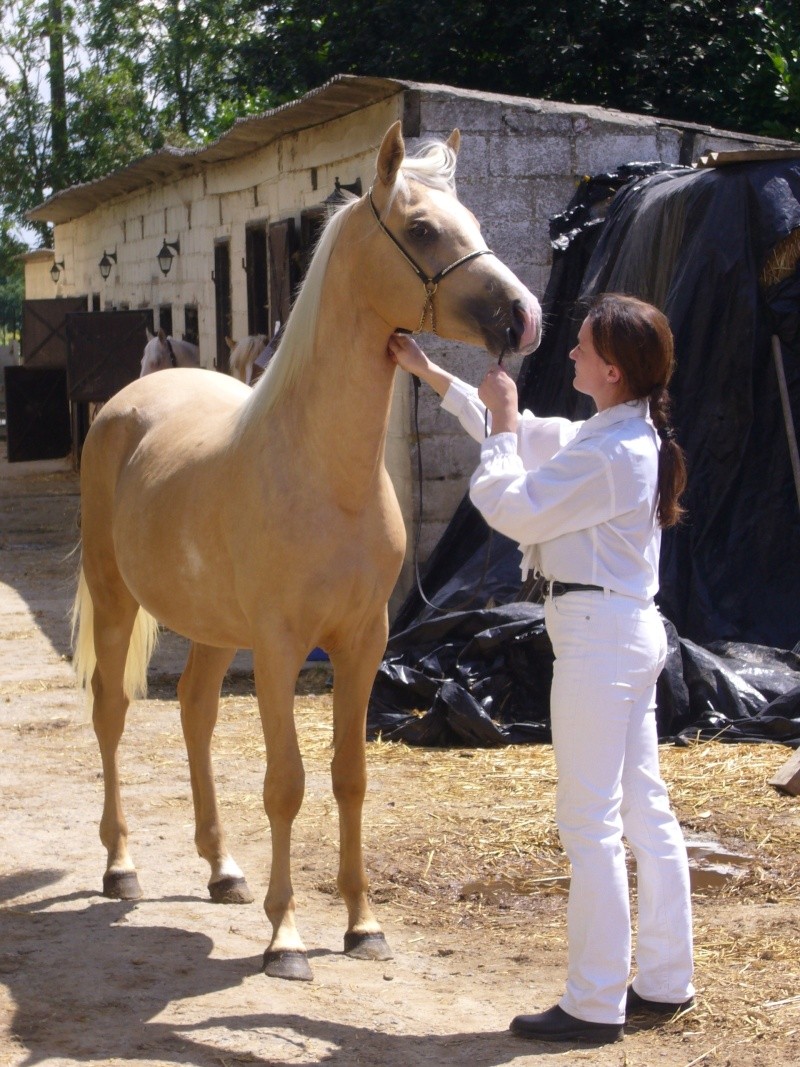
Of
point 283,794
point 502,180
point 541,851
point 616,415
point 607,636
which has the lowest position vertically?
point 541,851

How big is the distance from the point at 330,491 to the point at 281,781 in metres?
0.77

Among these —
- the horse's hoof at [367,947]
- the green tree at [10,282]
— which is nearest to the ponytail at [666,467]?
the horse's hoof at [367,947]

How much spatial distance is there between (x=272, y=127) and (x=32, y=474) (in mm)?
11046

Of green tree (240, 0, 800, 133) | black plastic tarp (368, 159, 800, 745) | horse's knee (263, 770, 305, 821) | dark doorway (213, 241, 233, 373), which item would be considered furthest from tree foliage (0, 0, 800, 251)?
horse's knee (263, 770, 305, 821)

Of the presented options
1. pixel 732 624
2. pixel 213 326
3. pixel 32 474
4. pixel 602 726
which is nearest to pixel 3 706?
pixel 732 624

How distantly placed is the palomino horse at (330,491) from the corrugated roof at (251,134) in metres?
4.34

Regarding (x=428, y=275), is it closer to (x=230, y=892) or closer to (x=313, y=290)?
(x=313, y=290)

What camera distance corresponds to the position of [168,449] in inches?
162

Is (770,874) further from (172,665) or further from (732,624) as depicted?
(172,665)

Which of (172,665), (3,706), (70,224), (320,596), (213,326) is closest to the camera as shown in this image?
(320,596)

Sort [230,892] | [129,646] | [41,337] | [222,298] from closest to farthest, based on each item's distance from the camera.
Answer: [230,892] → [129,646] → [222,298] → [41,337]

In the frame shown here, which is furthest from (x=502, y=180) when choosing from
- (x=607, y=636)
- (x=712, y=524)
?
(x=607, y=636)

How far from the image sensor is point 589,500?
9.32 feet

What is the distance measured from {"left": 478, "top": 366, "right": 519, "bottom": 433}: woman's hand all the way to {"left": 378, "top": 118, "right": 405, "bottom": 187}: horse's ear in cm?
61
